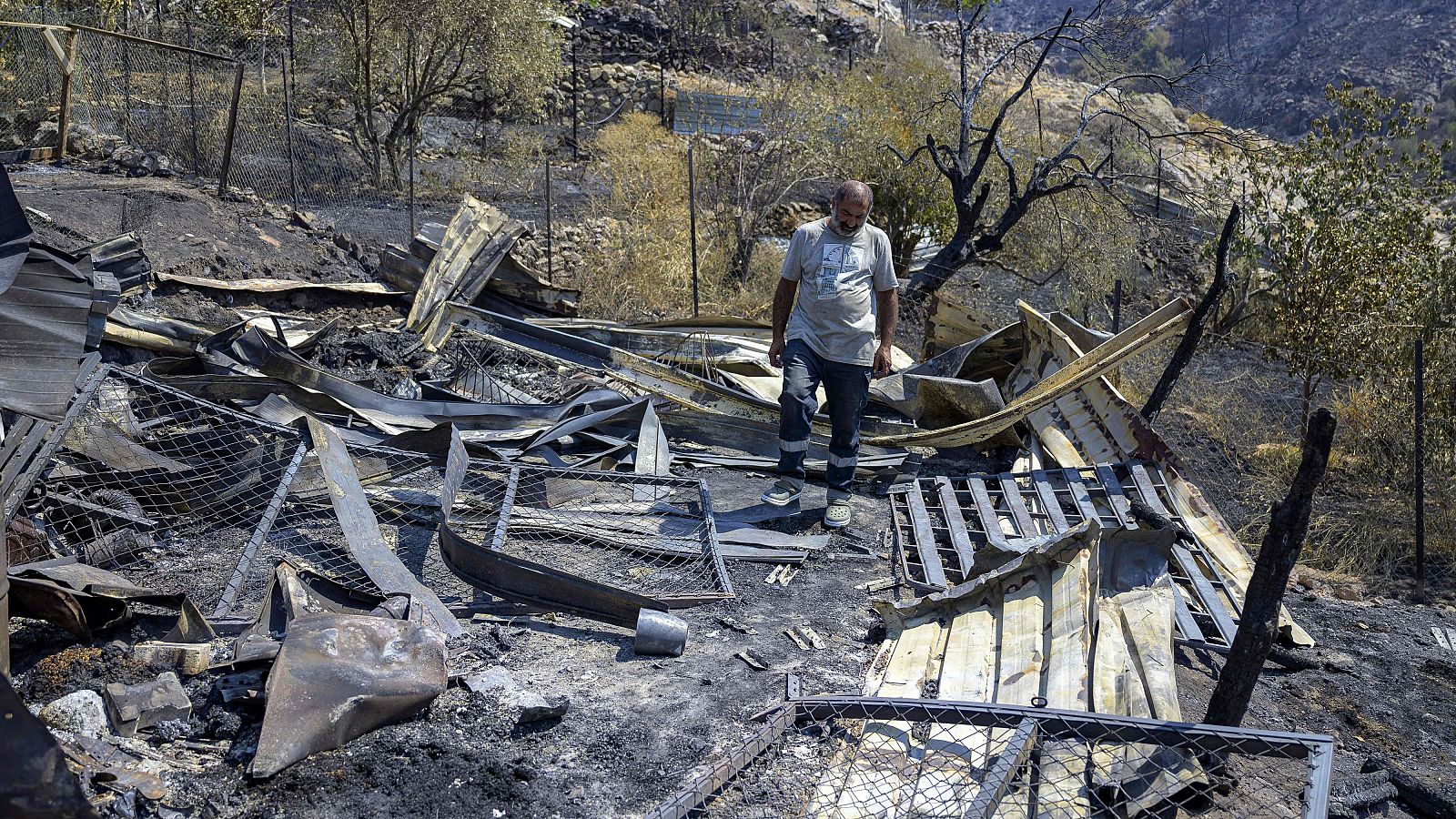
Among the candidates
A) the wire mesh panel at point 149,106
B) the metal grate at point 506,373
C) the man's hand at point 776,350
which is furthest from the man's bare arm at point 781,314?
the wire mesh panel at point 149,106

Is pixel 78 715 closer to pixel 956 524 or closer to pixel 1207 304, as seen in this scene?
pixel 956 524

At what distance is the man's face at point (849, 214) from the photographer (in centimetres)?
519

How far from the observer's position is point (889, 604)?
4.20m

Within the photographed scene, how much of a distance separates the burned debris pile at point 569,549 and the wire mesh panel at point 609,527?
20 mm

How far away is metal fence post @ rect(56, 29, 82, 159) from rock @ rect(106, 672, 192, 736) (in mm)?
11707

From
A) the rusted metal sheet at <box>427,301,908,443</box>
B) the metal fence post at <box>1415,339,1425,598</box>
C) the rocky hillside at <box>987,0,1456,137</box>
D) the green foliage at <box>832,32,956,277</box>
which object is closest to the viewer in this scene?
the metal fence post at <box>1415,339,1425,598</box>

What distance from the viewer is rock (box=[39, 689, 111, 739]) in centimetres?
293

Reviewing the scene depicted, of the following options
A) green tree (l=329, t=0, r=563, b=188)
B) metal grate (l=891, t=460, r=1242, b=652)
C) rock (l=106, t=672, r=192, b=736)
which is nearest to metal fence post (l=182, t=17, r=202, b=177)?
green tree (l=329, t=0, r=563, b=188)

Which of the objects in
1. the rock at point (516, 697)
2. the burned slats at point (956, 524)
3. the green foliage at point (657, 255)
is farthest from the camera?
the green foliage at point (657, 255)

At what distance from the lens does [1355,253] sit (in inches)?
336

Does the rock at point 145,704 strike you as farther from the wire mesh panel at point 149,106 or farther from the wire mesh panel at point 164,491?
the wire mesh panel at point 149,106

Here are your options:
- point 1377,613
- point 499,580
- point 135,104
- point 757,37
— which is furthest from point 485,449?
point 757,37

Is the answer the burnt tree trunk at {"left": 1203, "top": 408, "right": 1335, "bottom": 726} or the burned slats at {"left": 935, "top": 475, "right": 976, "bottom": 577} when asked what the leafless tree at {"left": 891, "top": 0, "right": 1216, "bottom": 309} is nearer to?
the burned slats at {"left": 935, "top": 475, "right": 976, "bottom": 577}

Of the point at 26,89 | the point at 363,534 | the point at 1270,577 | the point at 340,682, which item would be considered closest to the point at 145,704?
the point at 340,682
